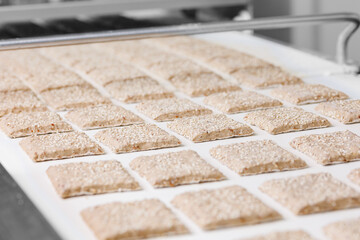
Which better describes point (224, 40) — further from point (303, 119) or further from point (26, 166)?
point (26, 166)

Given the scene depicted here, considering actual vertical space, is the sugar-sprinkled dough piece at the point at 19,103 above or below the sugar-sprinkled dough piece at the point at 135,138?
above

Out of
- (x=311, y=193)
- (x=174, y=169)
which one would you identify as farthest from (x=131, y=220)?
(x=311, y=193)

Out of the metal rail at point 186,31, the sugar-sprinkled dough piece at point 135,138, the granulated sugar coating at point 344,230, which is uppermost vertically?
the metal rail at point 186,31

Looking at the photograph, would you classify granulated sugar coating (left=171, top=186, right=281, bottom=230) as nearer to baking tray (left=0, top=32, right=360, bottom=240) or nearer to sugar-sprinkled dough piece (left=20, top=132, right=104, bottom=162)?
baking tray (left=0, top=32, right=360, bottom=240)

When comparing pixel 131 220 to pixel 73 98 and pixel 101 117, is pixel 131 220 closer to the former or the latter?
pixel 101 117

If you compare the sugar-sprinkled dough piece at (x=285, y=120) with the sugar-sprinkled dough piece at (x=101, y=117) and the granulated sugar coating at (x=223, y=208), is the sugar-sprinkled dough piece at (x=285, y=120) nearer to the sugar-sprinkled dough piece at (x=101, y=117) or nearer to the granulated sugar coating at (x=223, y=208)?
the sugar-sprinkled dough piece at (x=101, y=117)

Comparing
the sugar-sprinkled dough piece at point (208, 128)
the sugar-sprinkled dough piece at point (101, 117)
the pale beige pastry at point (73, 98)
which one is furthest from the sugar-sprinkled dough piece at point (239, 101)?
the pale beige pastry at point (73, 98)
